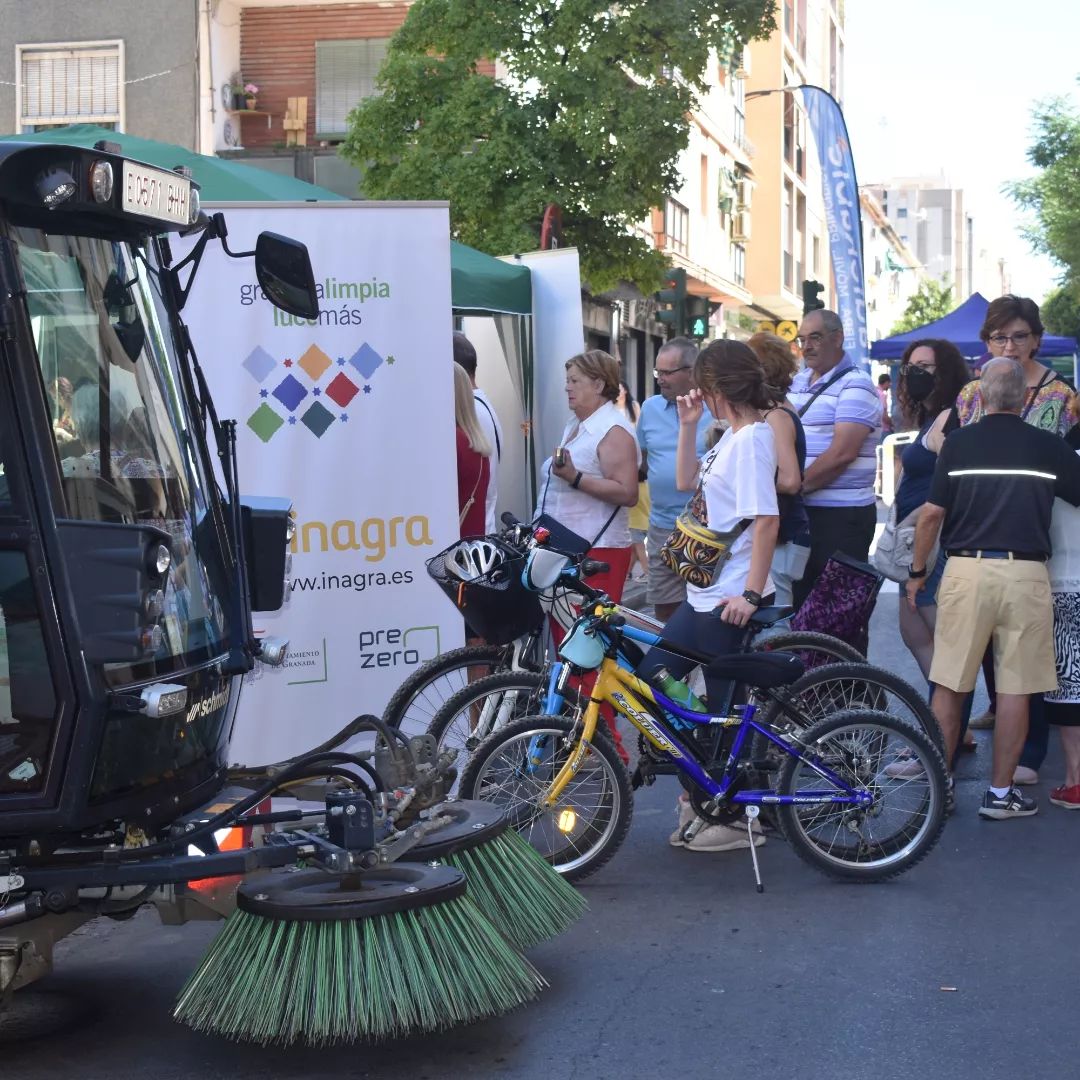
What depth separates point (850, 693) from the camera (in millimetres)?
6598

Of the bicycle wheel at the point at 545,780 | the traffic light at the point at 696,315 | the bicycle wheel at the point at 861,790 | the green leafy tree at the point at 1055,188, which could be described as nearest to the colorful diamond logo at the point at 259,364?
the bicycle wheel at the point at 545,780

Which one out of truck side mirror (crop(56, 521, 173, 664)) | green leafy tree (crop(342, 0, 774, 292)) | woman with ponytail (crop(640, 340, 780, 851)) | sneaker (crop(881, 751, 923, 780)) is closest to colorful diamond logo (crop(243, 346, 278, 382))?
woman with ponytail (crop(640, 340, 780, 851))

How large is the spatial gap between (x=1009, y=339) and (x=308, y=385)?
338cm

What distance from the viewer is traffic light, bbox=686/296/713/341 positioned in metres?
19.7

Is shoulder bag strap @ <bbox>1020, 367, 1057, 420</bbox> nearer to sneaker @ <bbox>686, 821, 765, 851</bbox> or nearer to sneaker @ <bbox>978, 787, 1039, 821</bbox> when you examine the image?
sneaker @ <bbox>978, 787, 1039, 821</bbox>

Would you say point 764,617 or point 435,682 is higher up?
point 764,617

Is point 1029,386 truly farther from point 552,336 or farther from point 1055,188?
point 1055,188

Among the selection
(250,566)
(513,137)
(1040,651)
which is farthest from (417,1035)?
(513,137)

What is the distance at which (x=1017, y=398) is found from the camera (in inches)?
281

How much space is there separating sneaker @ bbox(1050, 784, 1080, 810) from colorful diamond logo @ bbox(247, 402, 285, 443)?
376 centimetres

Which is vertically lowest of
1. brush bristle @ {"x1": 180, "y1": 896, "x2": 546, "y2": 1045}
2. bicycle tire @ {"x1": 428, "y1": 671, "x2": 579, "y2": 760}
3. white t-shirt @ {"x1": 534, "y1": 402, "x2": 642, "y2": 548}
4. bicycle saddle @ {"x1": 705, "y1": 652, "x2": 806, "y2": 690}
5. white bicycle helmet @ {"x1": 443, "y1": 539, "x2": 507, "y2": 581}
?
brush bristle @ {"x1": 180, "y1": 896, "x2": 546, "y2": 1045}

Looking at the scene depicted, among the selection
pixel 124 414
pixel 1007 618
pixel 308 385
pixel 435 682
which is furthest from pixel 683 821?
pixel 124 414

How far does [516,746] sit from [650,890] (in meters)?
0.76

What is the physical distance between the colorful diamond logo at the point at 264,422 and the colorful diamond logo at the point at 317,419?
0.37 feet
